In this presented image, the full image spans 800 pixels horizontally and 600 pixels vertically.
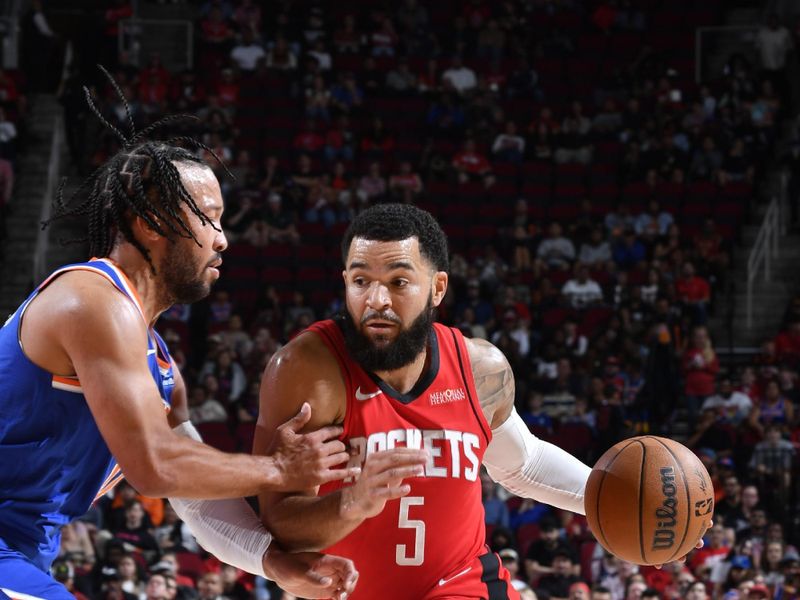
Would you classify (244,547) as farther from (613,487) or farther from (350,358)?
(613,487)

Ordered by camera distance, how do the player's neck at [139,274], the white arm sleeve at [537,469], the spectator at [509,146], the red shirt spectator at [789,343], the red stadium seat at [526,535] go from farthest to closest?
the spectator at [509,146] < the red shirt spectator at [789,343] < the red stadium seat at [526,535] < the white arm sleeve at [537,469] < the player's neck at [139,274]

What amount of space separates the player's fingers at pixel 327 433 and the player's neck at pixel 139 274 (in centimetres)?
57

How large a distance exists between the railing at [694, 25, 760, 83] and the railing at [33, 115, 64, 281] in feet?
31.0

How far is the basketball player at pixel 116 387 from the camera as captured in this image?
2844 mm

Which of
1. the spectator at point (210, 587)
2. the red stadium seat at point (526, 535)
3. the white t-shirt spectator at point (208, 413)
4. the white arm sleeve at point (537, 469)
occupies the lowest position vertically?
the red stadium seat at point (526, 535)

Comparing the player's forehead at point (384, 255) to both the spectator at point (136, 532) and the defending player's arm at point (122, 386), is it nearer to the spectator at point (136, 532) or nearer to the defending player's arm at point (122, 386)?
the defending player's arm at point (122, 386)

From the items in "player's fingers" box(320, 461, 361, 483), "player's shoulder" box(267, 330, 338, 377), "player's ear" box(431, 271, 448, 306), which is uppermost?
"player's ear" box(431, 271, 448, 306)

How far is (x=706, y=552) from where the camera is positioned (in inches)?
385

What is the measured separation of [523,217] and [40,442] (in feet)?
38.9

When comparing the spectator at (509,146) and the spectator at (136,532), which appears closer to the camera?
the spectator at (136,532)

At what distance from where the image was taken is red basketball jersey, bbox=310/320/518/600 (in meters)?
3.78

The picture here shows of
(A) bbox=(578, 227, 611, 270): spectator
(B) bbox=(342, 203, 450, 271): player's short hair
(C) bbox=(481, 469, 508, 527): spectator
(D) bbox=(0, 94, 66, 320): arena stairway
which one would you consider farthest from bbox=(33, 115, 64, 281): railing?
(B) bbox=(342, 203, 450, 271): player's short hair

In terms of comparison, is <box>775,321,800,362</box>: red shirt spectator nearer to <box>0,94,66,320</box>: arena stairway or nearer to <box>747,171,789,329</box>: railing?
<box>747,171,789,329</box>: railing

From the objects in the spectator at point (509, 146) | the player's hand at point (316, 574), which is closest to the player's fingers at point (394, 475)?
the player's hand at point (316, 574)
